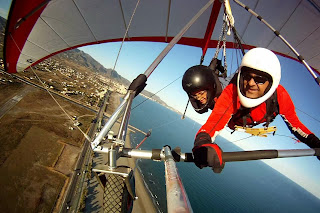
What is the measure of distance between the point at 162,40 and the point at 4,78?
53.7m

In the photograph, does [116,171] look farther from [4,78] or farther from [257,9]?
[4,78]

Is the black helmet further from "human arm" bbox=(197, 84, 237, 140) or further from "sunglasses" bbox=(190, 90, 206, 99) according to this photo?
"human arm" bbox=(197, 84, 237, 140)

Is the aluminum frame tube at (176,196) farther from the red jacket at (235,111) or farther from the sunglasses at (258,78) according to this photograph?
the sunglasses at (258,78)

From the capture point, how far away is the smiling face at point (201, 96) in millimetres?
3877

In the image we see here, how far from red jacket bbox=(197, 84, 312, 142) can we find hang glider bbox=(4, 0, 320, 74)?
4.20m

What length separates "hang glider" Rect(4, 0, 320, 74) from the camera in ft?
13.9

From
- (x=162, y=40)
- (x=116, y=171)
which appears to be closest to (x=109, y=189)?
(x=116, y=171)

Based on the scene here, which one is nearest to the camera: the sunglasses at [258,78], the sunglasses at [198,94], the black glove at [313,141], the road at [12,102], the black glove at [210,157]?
the black glove at [210,157]

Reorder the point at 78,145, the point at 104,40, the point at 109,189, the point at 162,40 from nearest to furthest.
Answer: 1. the point at 109,189
2. the point at 104,40
3. the point at 162,40
4. the point at 78,145

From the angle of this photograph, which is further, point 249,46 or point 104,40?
point 249,46

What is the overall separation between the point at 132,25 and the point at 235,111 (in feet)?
18.3

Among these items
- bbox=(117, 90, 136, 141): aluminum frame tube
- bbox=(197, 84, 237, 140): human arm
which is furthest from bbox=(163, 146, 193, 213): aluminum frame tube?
bbox=(197, 84, 237, 140): human arm

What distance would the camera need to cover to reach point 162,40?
24.8 feet

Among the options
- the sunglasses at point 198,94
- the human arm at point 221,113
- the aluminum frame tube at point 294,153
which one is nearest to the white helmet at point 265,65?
the human arm at point 221,113
